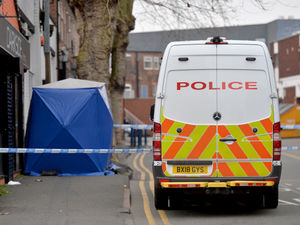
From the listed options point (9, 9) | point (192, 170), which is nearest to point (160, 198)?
point (192, 170)

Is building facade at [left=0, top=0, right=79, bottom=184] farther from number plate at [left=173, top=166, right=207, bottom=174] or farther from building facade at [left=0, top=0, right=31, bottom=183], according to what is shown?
number plate at [left=173, top=166, right=207, bottom=174]

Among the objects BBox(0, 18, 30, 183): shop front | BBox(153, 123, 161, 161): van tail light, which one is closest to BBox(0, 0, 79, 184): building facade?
BBox(0, 18, 30, 183): shop front

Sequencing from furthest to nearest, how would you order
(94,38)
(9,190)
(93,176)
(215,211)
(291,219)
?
(94,38) → (93,176) → (9,190) → (215,211) → (291,219)

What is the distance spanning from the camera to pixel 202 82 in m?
9.68

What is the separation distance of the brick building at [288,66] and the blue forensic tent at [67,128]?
178 feet

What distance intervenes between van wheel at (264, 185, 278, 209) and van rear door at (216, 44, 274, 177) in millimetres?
634

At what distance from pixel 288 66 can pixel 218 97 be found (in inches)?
2488

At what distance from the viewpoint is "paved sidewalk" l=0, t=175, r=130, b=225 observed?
366 inches

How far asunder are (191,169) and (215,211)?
124cm

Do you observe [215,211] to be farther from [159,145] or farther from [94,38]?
[94,38]

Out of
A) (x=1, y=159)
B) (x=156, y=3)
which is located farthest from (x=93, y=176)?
(x=156, y=3)

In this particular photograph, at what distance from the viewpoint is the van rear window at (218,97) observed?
963cm

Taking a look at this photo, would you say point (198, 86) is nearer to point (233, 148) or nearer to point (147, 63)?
point (233, 148)

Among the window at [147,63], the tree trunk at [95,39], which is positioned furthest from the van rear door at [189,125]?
the window at [147,63]
